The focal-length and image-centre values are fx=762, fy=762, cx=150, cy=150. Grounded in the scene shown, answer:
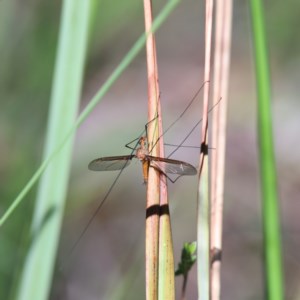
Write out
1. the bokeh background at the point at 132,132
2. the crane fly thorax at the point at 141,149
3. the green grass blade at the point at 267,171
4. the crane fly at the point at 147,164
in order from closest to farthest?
the green grass blade at the point at 267,171
the crane fly at the point at 147,164
the crane fly thorax at the point at 141,149
the bokeh background at the point at 132,132

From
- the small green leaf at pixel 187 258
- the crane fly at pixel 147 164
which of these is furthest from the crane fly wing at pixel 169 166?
the small green leaf at pixel 187 258

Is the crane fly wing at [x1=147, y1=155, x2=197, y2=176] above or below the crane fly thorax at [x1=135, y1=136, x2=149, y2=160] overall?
below

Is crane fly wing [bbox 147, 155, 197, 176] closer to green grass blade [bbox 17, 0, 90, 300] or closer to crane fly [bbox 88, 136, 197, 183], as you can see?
crane fly [bbox 88, 136, 197, 183]

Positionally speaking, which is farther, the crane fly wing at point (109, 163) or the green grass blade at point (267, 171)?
the crane fly wing at point (109, 163)

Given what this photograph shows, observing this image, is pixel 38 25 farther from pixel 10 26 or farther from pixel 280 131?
pixel 280 131

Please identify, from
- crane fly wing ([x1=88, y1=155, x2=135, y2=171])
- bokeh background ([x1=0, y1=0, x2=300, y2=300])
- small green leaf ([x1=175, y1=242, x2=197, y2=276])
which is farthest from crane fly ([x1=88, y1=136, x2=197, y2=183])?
bokeh background ([x1=0, y1=0, x2=300, y2=300])

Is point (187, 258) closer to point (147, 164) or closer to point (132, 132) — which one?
point (147, 164)

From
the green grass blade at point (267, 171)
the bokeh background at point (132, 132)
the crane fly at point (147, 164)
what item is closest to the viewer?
the green grass blade at point (267, 171)

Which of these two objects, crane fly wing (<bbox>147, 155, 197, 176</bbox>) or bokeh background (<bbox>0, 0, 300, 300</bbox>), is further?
bokeh background (<bbox>0, 0, 300, 300</bbox>)

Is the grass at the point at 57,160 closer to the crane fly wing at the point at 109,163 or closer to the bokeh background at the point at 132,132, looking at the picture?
the crane fly wing at the point at 109,163
